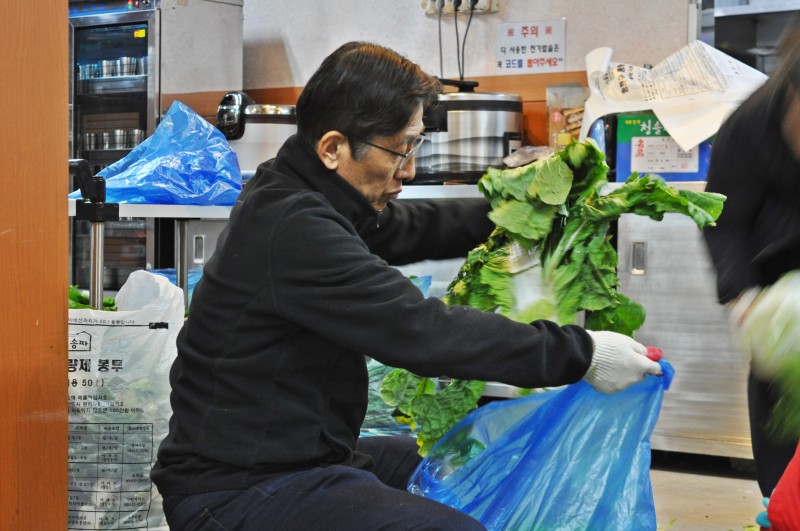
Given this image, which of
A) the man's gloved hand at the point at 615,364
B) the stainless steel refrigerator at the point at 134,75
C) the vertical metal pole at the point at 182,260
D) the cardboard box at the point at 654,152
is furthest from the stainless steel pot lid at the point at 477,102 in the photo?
the man's gloved hand at the point at 615,364

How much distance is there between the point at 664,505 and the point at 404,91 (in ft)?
7.52

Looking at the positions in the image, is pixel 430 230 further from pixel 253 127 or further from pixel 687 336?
pixel 253 127

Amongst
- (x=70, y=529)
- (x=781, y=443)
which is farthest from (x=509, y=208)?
(x=70, y=529)

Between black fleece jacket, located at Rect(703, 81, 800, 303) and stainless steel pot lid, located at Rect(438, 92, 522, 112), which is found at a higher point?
stainless steel pot lid, located at Rect(438, 92, 522, 112)

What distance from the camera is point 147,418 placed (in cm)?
243

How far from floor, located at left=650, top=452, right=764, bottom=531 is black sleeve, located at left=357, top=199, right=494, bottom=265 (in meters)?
1.37

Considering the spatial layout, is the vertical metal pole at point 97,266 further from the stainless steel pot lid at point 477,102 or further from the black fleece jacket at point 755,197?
the stainless steel pot lid at point 477,102

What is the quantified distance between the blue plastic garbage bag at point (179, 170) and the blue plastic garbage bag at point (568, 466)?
1485mm

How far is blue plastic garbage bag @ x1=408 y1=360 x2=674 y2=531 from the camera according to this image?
1682 millimetres

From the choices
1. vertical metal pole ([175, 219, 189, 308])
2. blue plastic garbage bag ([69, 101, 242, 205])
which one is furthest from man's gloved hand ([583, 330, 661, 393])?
vertical metal pole ([175, 219, 189, 308])

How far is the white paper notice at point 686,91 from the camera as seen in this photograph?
3.86m

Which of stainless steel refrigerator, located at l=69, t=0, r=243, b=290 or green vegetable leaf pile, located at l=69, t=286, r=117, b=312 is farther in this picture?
stainless steel refrigerator, located at l=69, t=0, r=243, b=290

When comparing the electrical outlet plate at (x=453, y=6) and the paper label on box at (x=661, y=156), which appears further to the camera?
the electrical outlet plate at (x=453, y=6)

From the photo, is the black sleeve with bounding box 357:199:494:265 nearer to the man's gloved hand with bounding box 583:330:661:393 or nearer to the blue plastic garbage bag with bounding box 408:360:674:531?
the blue plastic garbage bag with bounding box 408:360:674:531
